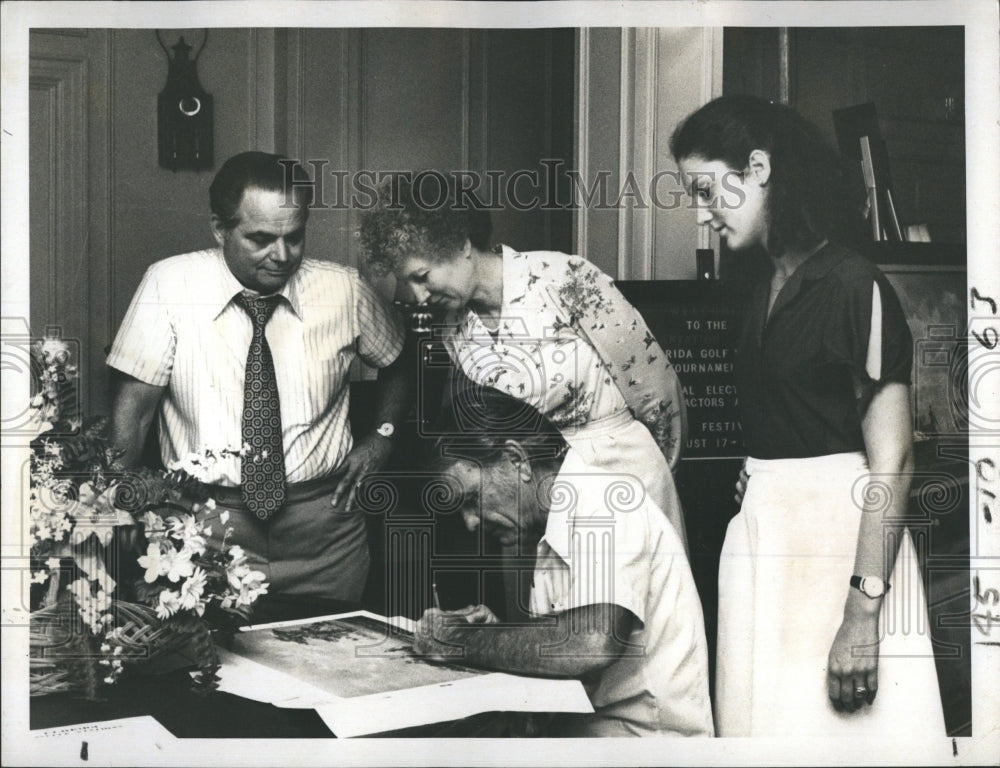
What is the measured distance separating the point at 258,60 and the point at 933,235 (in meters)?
2.13

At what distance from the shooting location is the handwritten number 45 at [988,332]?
3037 millimetres

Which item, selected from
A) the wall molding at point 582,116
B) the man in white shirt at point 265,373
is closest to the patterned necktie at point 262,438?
the man in white shirt at point 265,373

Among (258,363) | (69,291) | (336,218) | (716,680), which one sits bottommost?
(716,680)

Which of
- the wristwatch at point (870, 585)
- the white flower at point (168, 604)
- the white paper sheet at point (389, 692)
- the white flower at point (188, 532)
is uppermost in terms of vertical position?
the white flower at point (188, 532)

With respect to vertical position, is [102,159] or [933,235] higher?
[102,159]

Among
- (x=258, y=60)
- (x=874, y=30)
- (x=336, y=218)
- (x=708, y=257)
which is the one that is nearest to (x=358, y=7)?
(x=258, y=60)

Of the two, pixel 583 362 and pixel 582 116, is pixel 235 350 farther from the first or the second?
pixel 582 116

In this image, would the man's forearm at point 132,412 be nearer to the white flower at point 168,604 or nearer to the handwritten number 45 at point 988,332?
the white flower at point 168,604

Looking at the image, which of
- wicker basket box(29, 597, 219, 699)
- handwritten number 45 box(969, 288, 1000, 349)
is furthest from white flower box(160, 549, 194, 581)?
handwritten number 45 box(969, 288, 1000, 349)

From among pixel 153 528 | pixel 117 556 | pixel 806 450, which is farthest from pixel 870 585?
pixel 117 556

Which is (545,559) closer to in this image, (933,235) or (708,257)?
(708,257)

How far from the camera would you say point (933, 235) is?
9.95 ft

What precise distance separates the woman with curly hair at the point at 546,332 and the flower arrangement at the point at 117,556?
2.81 feet

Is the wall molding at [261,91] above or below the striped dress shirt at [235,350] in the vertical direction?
above
